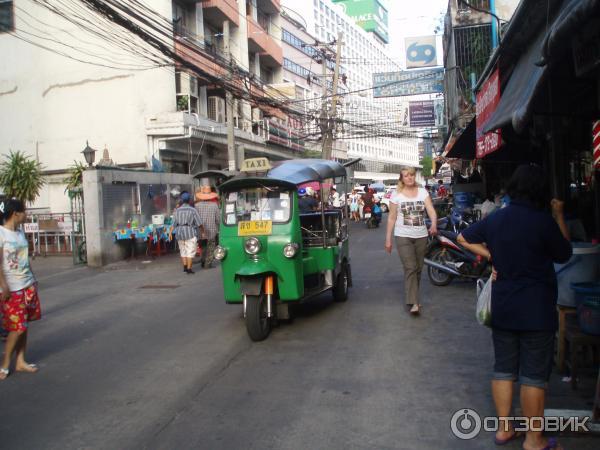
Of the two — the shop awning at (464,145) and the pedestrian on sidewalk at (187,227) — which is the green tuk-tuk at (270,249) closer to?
the pedestrian on sidewalk at (187,227)

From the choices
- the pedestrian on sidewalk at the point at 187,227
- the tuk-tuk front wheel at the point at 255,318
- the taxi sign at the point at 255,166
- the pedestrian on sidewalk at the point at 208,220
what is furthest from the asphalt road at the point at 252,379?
the pedestrian on sidewalk at the point at 208,220

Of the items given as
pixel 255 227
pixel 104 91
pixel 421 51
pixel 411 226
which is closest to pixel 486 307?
pixel 411 226

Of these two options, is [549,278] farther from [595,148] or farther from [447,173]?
[447,173]

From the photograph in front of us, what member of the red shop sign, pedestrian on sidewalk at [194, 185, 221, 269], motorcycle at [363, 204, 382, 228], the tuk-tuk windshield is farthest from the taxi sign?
motorcycle at [363, 204, 382, 228]

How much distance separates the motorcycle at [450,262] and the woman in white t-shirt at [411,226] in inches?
81.2

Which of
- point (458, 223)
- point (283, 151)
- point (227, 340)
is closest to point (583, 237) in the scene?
point (227, 340)

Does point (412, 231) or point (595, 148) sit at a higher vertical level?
point (595, 148)

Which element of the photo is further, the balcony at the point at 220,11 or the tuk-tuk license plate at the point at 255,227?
the balcony at the point at 220,11

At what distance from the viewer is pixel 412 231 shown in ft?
25.1

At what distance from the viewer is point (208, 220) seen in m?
13.7

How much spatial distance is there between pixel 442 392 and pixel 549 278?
1.68m

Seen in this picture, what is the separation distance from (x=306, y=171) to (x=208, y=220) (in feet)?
19.3

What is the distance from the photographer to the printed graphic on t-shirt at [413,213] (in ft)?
25.2

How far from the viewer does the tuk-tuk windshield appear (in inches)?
296
